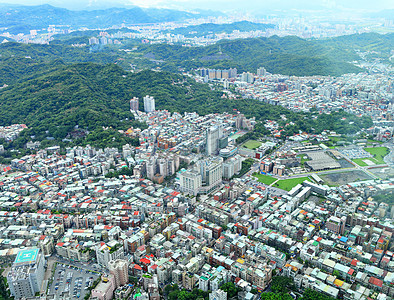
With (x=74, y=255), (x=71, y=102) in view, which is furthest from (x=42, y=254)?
(x=71, y=102)

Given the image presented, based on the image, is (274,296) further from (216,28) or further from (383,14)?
(216,28)

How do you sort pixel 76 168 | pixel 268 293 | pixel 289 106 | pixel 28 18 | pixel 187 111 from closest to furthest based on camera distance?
pixel 268 293
pixel 76 168
pixel 187 111
pixel 289 106
pixel 28 18

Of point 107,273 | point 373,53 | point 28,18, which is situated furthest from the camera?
point 28,18

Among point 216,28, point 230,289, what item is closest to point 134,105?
point 230,289

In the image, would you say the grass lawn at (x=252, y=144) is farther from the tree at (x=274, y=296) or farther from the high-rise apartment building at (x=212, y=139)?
the tree at (x=274, y=296)

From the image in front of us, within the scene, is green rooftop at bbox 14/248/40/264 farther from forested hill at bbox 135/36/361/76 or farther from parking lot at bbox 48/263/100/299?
forested hill at bbox 135/36/361/76

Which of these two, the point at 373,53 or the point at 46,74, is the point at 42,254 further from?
the point at 373,53

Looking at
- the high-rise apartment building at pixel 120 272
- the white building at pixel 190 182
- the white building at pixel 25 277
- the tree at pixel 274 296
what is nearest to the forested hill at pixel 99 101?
the white building at pixel 190 182

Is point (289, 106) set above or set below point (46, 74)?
below
